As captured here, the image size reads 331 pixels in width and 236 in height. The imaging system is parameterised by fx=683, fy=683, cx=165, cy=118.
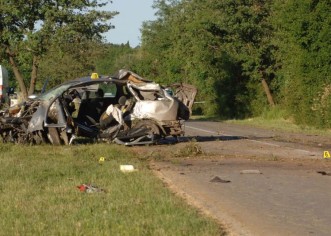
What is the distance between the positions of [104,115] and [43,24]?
1784 cm

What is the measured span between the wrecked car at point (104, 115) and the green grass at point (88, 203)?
3616 mm

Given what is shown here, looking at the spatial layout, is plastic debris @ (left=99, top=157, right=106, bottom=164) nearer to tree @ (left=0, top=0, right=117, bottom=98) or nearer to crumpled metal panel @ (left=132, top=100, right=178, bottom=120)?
crumpled metal panel @ (left=132, top=100, right=178, bottom=120)

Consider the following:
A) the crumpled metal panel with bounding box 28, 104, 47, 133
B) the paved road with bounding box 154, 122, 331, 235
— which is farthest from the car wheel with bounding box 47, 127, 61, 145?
the paved road with bounding box 154, 122, 331, 235

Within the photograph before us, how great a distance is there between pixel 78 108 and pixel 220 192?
9353 millimetres

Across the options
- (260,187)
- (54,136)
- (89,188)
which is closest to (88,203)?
(89,188)

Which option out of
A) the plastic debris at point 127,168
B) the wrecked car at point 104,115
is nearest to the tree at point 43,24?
the wrecked car at point 104,115

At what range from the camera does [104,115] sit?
60.1 ft

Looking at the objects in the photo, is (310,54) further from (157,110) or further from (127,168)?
(127,168)

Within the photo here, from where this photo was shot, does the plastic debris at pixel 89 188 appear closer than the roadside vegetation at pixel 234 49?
Yes

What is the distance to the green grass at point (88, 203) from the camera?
7.43 meters

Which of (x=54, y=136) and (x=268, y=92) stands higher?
(x=268, y=92)

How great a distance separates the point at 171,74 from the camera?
70.3 metres

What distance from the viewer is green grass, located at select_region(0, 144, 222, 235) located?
7.43 metres

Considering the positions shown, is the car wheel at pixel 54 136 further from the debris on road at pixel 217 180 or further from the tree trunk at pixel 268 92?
the tree trunk at pixel 268 92
